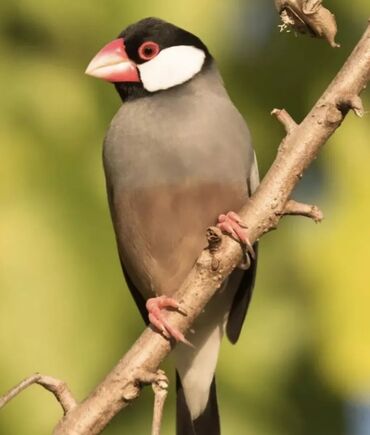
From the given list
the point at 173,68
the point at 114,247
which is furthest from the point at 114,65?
the point at 114,247

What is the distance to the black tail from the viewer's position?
180 cm

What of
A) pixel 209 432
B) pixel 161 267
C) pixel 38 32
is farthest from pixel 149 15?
pixel 209 432

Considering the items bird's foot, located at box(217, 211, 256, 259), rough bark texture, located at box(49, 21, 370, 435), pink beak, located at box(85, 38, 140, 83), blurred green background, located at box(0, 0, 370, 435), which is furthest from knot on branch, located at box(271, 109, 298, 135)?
pink beak, located at box(85, 38, 140, 83)

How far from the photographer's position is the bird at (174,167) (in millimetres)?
1724

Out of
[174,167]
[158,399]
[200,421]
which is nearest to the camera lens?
[158,399]

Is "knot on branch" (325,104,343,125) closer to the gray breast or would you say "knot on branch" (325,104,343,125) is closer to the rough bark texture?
the rough bark texture

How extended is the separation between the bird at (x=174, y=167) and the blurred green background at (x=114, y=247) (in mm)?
36

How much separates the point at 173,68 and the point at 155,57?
5 cm

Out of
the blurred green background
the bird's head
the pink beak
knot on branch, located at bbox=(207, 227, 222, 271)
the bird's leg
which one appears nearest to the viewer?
the bird's leg

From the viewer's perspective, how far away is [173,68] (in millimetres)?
1847

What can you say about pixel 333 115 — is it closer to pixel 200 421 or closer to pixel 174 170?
pixel 174 170

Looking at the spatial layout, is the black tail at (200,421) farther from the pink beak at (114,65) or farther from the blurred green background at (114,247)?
the pink beak at (114,65)

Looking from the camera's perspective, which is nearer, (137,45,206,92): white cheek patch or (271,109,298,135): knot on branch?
(271,109,298,135): knot on branch

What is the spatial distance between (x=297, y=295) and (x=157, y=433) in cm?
50
